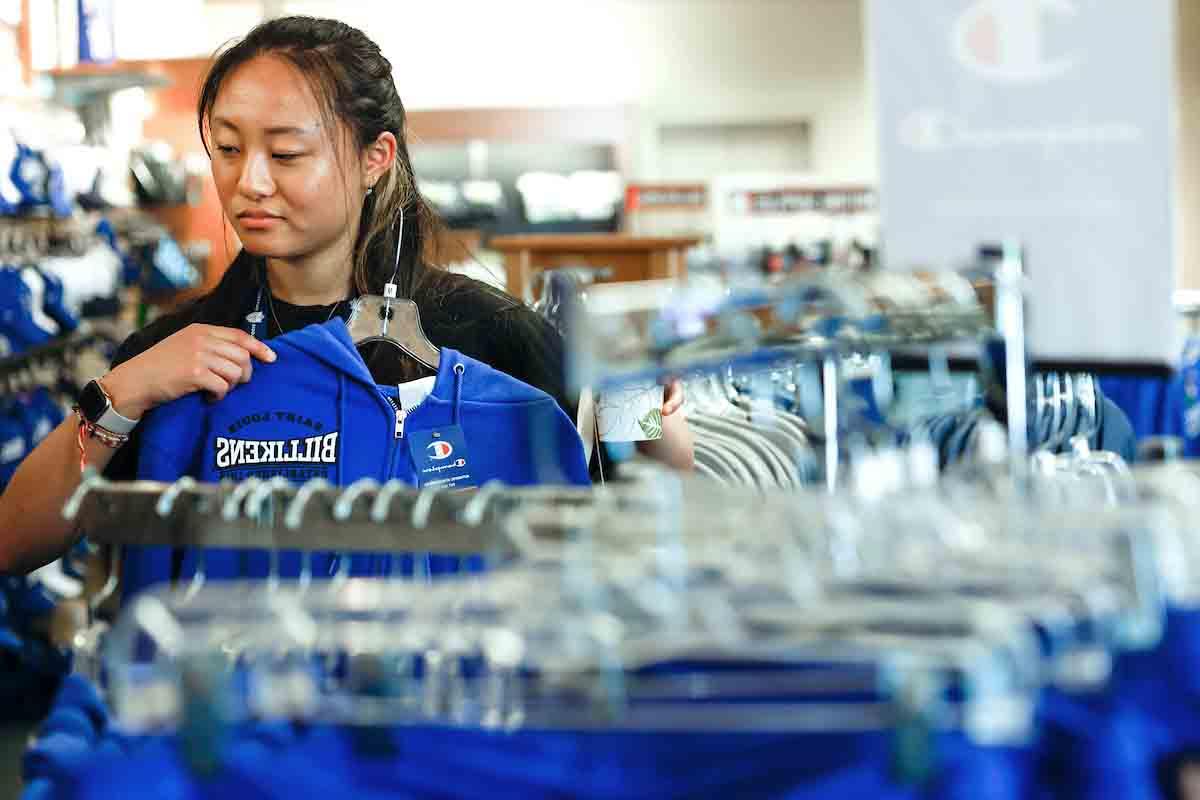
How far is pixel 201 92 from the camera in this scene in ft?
6.86

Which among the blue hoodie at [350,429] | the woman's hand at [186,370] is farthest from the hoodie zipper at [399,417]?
the woman's hand at [186,370]

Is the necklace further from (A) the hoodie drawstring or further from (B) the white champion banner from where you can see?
(B) the white champion banner

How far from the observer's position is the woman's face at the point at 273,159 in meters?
1.94

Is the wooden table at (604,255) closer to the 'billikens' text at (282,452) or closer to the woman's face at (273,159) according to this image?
Result: the woman's face at (273,159)

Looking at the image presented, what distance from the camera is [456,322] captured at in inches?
82.3

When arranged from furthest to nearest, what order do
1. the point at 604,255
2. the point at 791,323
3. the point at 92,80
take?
the point at 92,80 → the point at 604,255 → the point at 791,323

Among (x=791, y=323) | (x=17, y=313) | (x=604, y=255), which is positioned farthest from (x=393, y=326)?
(x=17, y=313)

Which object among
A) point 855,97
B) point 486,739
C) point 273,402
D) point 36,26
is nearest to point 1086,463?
point 273,402

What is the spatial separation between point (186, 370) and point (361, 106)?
0.56 meters

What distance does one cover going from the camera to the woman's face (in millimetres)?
1938

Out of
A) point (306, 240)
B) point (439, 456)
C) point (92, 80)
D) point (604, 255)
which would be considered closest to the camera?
point (439, 456)

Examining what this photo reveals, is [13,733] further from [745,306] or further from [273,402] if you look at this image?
[745,306]

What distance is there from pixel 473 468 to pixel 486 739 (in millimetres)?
739

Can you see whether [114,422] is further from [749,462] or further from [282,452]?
[749,462]
